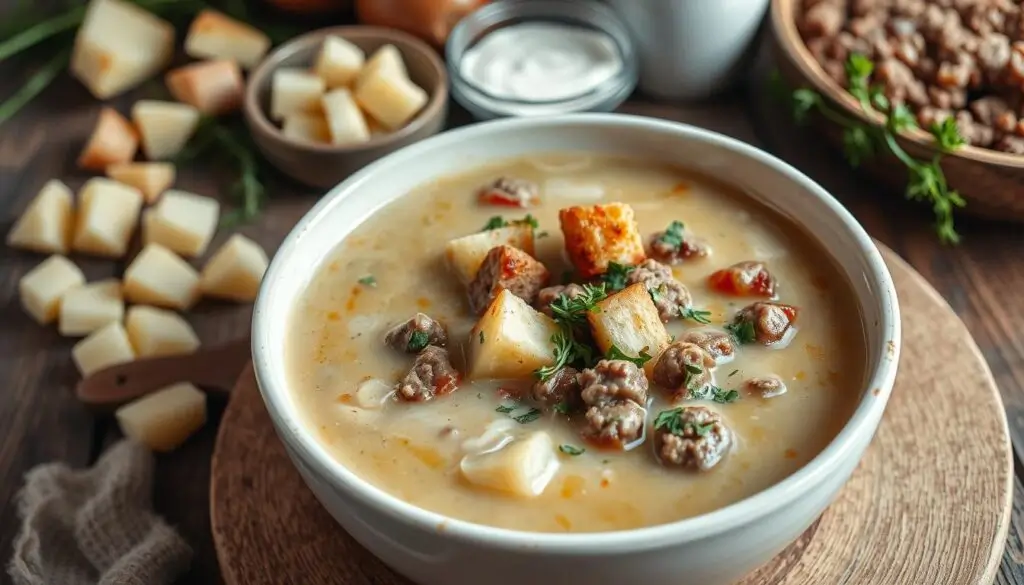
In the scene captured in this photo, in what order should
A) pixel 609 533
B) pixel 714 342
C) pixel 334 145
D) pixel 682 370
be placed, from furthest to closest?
1. pixel 334 145
2. pixel 714 342
3. pixel 682 370
4. pixel 609 533

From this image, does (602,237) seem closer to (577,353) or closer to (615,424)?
(577,353)

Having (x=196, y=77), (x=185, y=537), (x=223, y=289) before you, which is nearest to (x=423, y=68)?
(x=196, y=77)

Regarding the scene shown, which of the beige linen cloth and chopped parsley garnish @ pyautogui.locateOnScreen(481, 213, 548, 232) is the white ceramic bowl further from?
the beige linen cloth

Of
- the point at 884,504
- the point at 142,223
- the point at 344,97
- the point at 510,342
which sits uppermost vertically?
the point at 510,342

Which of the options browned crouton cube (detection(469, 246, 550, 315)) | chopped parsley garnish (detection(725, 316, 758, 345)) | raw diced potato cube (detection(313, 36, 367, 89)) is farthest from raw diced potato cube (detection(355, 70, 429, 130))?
Result: chopped parsley garnish (detection(725, 316, 758, 345))

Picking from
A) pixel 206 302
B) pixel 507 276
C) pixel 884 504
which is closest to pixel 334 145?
pixel 206 302

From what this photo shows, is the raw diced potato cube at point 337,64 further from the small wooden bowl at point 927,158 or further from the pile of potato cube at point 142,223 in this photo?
the small wooden bowl at point 927,158
